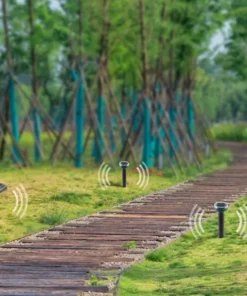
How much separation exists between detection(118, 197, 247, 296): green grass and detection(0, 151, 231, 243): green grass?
2.78 metres

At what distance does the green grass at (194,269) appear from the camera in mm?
11672

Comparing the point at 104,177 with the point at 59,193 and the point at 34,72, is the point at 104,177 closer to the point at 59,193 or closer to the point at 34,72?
the point at 59,193

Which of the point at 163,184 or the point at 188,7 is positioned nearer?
the point at 163,184

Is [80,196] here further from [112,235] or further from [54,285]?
[54,285]

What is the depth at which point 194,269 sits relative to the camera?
1366 cm

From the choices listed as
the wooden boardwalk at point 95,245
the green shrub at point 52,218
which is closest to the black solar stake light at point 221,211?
the wooden boardwalk at point 95,245

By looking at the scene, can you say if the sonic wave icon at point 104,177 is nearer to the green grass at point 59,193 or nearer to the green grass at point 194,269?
the green grass at point 59,193

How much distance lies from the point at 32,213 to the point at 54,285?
8689 mm

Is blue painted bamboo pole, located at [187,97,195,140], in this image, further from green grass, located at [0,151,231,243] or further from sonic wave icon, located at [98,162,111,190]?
sonic wave icon, located at [98,162,111,190]

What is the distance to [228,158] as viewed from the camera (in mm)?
43000

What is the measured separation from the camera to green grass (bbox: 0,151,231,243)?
19078 mm

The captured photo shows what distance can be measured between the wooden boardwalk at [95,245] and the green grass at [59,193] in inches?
18.1

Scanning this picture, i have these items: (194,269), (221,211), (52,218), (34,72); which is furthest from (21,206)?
(34,72)

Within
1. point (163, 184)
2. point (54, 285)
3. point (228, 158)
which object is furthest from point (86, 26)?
point (54, 285)
